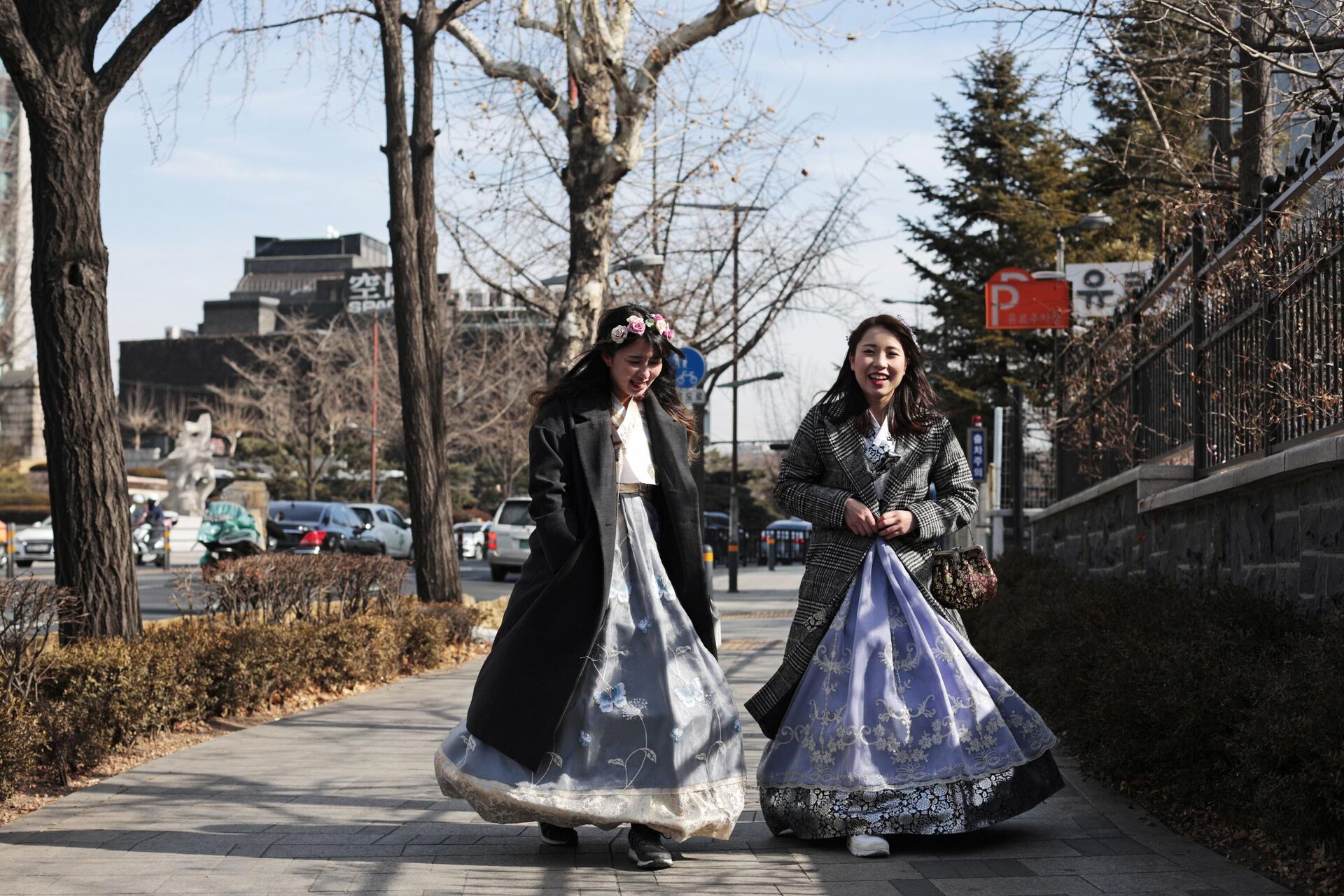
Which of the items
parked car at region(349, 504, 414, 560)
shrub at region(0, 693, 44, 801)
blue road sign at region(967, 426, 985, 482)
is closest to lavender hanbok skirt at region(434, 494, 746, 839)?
shrub at region(0, 693, 44, 801)

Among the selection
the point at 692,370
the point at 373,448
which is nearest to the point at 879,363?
the point at 692,370

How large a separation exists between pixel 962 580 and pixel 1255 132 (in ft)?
22.1

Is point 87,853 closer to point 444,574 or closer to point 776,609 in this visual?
point 444,574

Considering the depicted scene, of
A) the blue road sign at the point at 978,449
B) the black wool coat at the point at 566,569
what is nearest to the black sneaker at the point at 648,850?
the black wool coat at the point at 566,569

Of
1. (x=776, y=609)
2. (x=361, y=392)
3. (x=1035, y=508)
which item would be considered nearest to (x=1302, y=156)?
(x=1035, y=508)

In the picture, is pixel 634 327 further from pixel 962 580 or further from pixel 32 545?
pixel 32 545

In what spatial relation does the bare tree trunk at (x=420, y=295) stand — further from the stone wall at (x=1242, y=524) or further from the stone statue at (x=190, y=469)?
the stone statue at (x=190, y=469)

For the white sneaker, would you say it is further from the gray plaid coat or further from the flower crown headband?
the flower crown headband

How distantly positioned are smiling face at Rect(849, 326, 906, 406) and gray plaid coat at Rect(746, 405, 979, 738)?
0.17 m

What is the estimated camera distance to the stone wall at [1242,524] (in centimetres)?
579

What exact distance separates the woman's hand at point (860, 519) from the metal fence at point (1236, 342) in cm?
214

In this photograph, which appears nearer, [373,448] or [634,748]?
[634,748]

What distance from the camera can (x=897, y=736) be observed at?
503cm

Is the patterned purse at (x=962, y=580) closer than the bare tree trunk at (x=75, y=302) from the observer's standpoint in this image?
Yes
